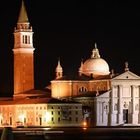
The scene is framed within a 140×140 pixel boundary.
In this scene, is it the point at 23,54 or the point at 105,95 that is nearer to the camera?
the point at 105,95

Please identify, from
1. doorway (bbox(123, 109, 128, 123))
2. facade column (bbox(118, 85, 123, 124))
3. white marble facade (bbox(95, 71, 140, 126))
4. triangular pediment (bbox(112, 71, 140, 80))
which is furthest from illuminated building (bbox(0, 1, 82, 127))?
doorway (bbox(123, 109, 128, 123))

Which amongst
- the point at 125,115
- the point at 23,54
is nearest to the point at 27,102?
the point at 23,54

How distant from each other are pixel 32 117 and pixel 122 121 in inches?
419

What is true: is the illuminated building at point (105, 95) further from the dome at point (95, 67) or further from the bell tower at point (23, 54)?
the bell tower at point (23, 54)


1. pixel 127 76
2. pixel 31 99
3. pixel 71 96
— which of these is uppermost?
pixel 127 76

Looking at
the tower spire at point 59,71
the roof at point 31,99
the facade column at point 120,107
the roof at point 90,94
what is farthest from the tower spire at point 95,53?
the facade column at point 120,107

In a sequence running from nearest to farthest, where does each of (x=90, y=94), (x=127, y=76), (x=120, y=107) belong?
(x=127, y=76), (x=120, y=107), (x=90, y=94)

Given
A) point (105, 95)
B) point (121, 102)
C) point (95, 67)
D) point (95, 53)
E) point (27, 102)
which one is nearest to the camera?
point (27, 102)

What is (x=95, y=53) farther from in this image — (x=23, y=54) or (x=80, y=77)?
(x=23, y=54)

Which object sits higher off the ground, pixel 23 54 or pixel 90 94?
pixel 23 54

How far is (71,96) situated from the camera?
132250 mm

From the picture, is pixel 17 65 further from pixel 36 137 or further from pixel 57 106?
pixel 36 137

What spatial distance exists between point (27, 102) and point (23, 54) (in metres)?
10.4

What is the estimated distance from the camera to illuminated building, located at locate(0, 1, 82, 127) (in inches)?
4993
